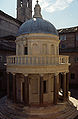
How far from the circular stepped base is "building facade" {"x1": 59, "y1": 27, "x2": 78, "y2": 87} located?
16089mm

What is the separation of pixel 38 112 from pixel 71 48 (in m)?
22.5

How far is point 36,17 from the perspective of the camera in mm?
17266

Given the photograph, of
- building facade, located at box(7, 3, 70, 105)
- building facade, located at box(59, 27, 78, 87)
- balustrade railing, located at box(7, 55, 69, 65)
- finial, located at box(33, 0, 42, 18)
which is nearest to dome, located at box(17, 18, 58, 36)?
building facade, located at box(7, 3, 70, 105)

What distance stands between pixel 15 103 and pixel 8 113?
1.51 m

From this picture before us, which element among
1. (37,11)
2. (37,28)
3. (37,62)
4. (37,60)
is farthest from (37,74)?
(37,11)

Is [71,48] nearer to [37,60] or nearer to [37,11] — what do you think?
[37,11]

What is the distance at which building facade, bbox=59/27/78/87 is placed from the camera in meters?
29.5

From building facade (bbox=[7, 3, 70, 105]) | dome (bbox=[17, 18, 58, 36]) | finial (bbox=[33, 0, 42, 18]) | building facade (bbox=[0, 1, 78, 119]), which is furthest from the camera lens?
finial (bbox=[33, 0, 42, 18])

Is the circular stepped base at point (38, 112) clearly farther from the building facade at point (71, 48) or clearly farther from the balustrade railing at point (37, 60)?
the building facade at point (71, 48)

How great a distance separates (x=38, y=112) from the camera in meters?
13.1

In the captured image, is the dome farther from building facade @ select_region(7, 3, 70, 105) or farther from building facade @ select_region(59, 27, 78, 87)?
building facade @ select_region(59, 27, 78, 87)

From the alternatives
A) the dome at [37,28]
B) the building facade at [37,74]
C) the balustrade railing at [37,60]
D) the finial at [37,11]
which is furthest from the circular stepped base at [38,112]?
the finial at [37,11]

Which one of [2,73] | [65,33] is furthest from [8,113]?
[65,33]

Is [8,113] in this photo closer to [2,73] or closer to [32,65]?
[32,65]
